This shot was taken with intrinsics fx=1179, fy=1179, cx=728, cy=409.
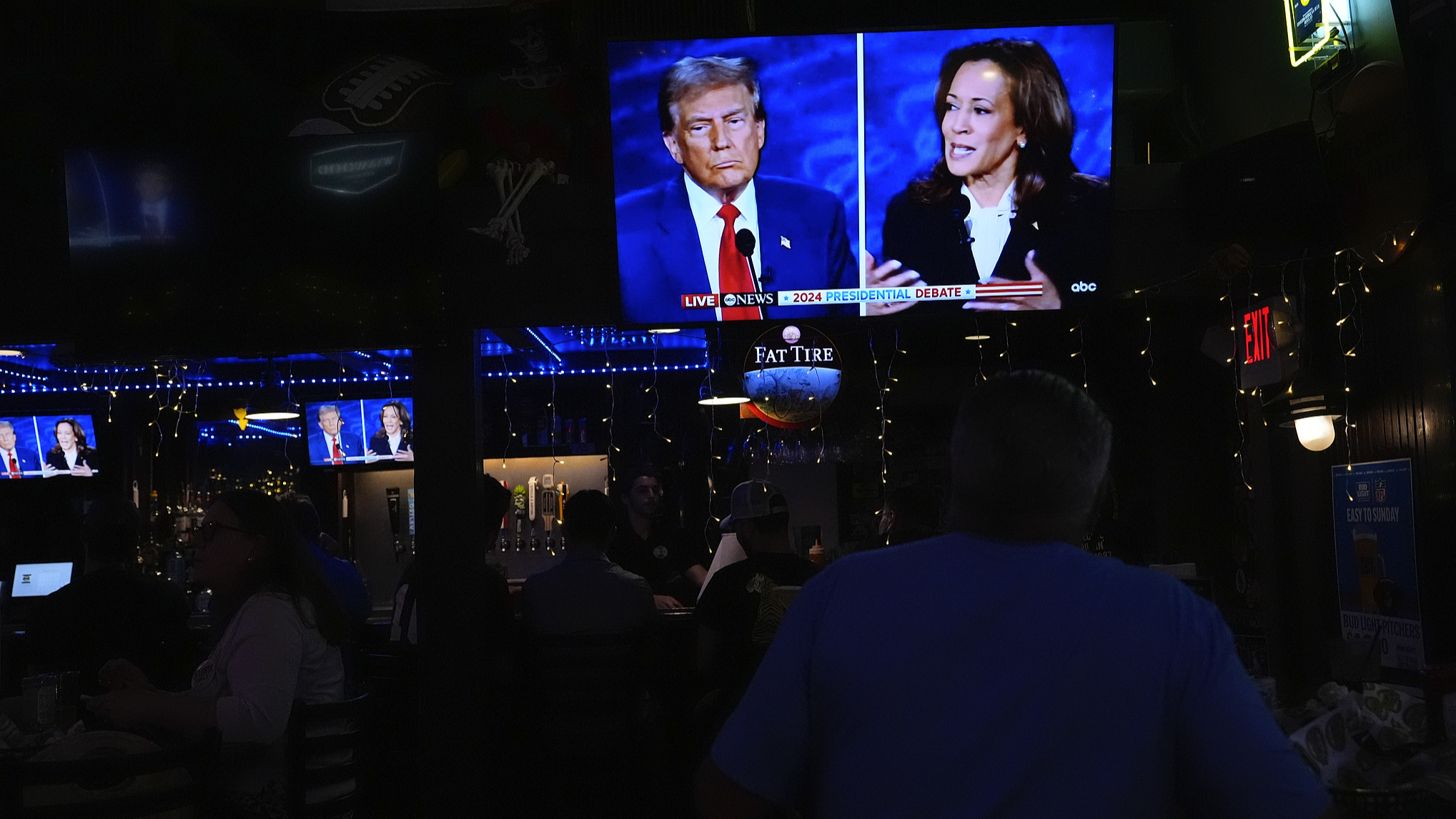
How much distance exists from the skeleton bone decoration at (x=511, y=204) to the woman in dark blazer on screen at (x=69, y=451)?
5773 millimetres

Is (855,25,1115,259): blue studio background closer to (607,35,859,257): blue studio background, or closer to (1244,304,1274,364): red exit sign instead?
(607,35,859,257): blue studio background

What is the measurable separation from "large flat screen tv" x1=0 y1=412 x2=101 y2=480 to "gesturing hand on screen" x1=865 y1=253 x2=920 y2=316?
7016 mm

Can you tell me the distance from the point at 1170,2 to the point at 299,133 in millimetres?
5390

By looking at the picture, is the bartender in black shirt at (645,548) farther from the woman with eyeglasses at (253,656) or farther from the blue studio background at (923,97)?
the woman with eyeglasses at (253,656)

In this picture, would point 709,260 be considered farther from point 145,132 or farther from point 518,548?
point 518,548

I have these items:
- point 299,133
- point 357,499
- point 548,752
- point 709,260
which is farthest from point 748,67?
point 357,499

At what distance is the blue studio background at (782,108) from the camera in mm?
4535

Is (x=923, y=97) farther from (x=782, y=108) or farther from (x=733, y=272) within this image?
(x=733, y=272)

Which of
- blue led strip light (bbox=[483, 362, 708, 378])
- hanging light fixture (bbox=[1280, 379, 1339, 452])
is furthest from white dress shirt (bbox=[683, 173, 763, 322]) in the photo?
blue led strip light (bbox=[483, 362, 708, 378])

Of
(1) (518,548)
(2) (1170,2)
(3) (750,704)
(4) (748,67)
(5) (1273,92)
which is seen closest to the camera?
(3) (750,704)

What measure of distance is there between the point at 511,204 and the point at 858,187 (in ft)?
4.71

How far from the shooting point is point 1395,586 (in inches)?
195

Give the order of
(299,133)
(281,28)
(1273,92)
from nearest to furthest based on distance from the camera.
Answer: (299,133) < (1273,92) < (281,28)

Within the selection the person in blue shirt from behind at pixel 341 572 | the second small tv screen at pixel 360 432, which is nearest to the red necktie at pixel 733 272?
the person in blue shirt from behind at pixel 341 572
